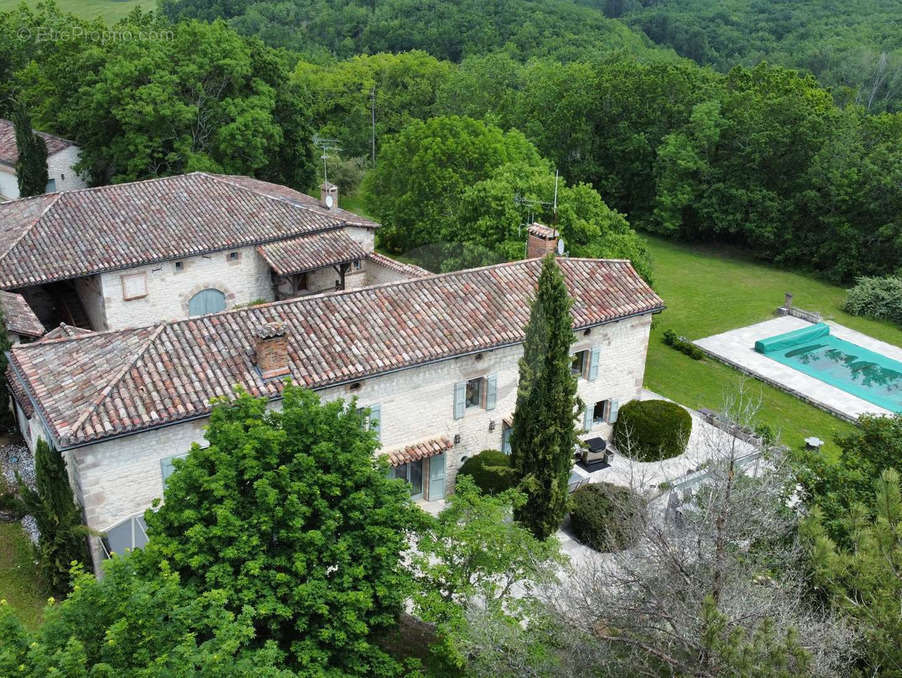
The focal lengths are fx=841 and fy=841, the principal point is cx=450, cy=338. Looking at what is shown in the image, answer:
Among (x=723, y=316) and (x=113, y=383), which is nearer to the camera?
(x=113, y=383)

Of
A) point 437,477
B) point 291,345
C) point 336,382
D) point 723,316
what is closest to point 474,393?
point 437,477

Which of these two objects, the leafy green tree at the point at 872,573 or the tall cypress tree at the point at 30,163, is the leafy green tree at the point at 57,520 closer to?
the leafy green tree at the point at 872,573

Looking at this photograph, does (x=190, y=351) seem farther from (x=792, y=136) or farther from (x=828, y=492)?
(x=792, y=136)

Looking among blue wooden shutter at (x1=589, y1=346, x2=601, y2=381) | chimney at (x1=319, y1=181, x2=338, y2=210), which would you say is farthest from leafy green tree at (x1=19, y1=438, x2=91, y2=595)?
chimney at (x1=319, y1=181, x2=338, y2=210)

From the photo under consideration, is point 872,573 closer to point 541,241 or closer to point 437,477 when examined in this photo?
point 437,477

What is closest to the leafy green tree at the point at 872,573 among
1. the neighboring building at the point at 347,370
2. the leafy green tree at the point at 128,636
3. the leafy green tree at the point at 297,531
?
the leafy green tree at the point at 297,531

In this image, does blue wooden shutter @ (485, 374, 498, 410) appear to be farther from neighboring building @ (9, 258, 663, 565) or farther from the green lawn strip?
the green lawn strip

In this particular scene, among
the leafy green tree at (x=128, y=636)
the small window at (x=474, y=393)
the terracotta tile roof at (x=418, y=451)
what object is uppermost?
the leafy green tree at (x=128, y=636)
